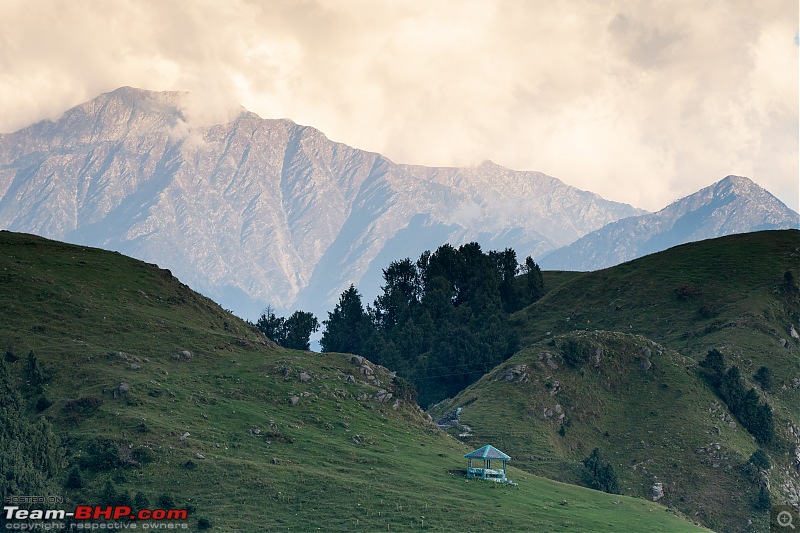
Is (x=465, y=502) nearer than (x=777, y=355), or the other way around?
(x=465, y=502)

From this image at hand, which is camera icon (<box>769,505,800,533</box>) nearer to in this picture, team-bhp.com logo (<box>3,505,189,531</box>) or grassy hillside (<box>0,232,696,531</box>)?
grassy hillside (<box>0,232,696,531</box>)

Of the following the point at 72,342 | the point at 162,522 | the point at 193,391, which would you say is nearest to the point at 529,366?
the point at 193,391

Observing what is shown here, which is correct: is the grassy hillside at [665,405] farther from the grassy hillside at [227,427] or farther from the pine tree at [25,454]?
the pine tree at [25,454]

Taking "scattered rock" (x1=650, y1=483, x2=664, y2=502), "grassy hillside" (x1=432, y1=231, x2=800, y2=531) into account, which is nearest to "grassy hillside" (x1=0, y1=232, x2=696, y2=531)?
"scattered rock" (x1=650, y1=483, x2=664, y2=502)

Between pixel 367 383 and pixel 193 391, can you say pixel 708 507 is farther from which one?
pixel 193 391

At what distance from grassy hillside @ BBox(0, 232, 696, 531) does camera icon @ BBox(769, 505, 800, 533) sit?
66.4 ft

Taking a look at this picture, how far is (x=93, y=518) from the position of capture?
90.4 meters

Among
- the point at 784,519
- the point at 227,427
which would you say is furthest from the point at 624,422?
the point at 227,427

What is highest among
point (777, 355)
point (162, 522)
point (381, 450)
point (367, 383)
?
point (777, 355)

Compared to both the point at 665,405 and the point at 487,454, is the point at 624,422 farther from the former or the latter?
the point at 487,454

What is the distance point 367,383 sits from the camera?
137 metres

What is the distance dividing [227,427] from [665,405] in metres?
80.4

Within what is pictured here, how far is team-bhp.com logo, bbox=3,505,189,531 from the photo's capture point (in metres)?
87.4

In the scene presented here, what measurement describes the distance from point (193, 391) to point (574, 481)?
188ft
